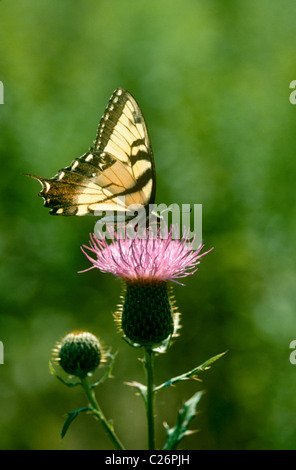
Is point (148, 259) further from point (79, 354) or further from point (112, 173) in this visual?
point (112, 173)

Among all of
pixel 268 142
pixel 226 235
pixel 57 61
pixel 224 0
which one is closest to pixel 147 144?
pixel 226 235

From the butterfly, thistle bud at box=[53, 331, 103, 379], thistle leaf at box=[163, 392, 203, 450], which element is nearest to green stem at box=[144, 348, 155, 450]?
thistle leaf at box=[163, 392, 203, 450]

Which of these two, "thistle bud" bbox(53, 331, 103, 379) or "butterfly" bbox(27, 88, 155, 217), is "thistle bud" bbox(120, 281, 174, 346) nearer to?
"thistle bud" bbox(53, 331, 103, 379)

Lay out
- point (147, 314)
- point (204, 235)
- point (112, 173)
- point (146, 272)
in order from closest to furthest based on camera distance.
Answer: point (147, 314) → point (146, 272) → point (112, 173) → point (204, 235)

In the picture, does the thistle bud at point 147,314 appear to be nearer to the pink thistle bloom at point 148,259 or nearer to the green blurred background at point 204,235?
the pink thistle bloom at point 148,259

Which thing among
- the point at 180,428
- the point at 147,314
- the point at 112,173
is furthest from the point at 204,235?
the point at 180,428

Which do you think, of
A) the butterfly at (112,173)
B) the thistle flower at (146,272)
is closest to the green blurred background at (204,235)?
the butterfly at (112,173)
